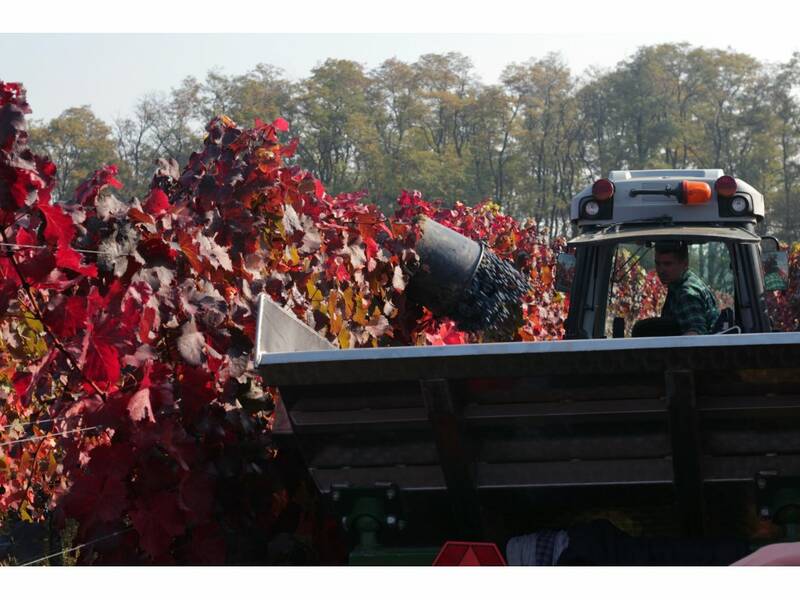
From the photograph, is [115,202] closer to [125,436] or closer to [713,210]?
[125,436]

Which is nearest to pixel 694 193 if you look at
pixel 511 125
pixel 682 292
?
pixel 682 292

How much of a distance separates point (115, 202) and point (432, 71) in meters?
83.9

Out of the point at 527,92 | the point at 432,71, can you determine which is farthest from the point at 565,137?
the point at 432,71

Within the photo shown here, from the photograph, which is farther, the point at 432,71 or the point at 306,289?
the point at 432,71

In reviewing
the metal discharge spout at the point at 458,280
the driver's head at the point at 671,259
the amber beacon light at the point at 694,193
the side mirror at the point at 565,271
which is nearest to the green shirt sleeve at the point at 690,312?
the driver's head at the point at 671,259

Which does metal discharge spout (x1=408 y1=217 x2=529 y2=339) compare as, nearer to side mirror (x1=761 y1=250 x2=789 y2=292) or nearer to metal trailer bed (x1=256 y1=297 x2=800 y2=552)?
side mirror (x1=761 y1=250 x2=789 y2=292)

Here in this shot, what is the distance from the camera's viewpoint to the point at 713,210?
5691mm

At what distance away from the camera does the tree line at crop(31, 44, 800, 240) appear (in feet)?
250

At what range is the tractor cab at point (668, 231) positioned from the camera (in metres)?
5.62

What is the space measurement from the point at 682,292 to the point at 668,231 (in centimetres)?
48

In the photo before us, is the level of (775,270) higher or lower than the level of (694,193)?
lower

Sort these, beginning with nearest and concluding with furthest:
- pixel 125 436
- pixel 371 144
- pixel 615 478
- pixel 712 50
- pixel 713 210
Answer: pixel 615 478
pixel 125 436
pixel 713 210
pixel 371 144
pixel 712 50

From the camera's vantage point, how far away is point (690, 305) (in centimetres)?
577

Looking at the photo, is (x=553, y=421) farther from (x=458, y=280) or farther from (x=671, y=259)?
(x=458, y=280)
